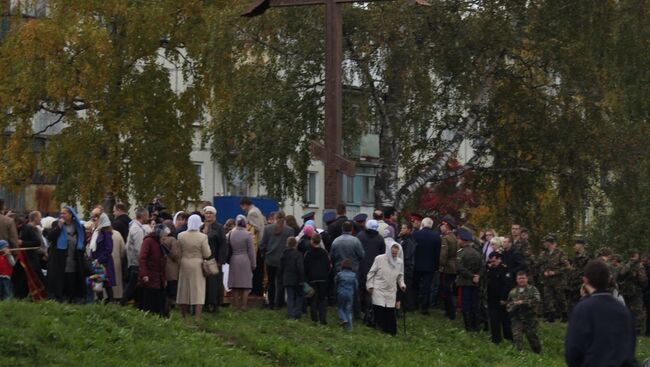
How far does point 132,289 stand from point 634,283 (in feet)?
51.1

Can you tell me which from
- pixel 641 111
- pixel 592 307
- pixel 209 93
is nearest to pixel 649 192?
pixel 641 111

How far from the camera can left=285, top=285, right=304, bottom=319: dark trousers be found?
92.8 feet

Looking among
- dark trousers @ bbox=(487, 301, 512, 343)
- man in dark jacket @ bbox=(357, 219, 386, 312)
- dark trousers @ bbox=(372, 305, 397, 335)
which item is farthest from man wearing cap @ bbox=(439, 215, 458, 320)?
dark trousers @ bbox=(372, 305, 397, 335)

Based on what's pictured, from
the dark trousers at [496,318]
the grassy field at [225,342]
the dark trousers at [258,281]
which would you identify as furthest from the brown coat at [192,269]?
the dark trousers at [496,318]

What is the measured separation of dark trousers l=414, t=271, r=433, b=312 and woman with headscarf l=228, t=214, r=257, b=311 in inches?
173

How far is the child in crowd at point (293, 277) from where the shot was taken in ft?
92.3

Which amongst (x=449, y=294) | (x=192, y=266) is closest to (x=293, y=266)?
(x=192, y=266)

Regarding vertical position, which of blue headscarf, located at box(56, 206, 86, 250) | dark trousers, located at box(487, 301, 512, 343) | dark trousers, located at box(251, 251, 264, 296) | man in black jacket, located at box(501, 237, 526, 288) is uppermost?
blue headscarf, located at box(56, 206, 86, 250)

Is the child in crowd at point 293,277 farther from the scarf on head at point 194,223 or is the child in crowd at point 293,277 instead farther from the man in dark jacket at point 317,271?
the scarf on head at point 194,223

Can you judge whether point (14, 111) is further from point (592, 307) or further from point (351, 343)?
point (592, 307)

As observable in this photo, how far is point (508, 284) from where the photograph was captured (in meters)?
30.5

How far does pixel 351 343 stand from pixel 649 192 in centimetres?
1784

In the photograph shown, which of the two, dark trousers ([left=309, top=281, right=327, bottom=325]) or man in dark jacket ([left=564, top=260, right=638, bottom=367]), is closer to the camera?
man in dark jacket ([left=564, top=260, right=638, bottom=367])

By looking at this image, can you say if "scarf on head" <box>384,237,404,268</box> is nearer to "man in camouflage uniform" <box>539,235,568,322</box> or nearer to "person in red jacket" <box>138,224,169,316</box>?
"person in red jacket" <box>138,224,169,316</box>
